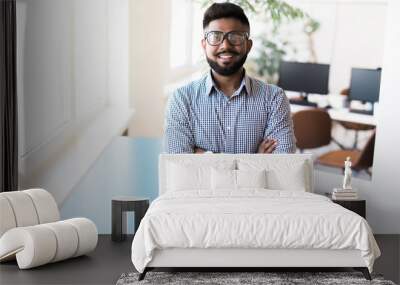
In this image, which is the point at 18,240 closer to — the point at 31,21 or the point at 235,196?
the point at 235,196

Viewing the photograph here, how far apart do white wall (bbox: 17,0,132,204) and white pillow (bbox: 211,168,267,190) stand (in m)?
1.69

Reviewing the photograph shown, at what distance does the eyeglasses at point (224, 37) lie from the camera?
6.41 metres

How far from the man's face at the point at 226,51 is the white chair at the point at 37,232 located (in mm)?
1552

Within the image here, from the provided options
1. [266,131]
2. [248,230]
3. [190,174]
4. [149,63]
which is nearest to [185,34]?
[149,63]

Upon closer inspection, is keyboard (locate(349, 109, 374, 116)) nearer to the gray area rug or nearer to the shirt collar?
the shirt collar

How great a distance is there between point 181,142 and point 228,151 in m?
0.38

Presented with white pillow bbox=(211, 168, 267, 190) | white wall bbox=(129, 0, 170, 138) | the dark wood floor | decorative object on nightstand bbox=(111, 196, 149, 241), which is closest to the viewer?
the dark wood floor

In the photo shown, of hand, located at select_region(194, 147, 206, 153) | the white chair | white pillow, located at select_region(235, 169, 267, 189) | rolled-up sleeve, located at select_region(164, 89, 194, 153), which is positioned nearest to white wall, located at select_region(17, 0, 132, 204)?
the white chair

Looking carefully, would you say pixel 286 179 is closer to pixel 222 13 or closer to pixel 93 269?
pixel 222 13

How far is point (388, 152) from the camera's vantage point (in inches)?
300

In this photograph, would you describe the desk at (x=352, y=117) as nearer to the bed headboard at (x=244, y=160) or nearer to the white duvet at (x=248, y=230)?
the bed headboard at (x=244, y=160)

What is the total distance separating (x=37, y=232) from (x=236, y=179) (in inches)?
58.9

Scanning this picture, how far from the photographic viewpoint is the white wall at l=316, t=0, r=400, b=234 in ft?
24.6

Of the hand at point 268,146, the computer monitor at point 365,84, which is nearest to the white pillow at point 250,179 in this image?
the hand at point 268,146
